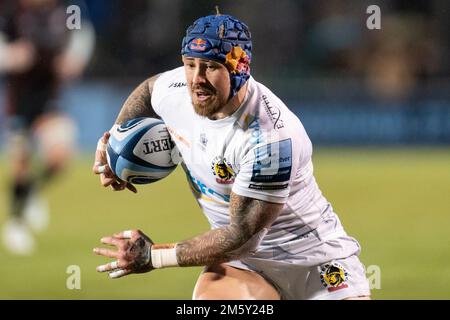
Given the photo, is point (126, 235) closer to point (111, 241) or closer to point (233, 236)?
point (111, 241)

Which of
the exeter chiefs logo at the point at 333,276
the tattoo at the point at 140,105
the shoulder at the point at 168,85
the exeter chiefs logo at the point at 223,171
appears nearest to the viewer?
the exeter chiefs logo at the point at 223,171

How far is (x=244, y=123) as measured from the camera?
5207 millimetres

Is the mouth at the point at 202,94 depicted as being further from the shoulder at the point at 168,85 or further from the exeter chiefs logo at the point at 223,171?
the shoulder at the point at 168,85

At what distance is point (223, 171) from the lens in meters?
5.38

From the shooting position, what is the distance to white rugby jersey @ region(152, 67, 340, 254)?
5.15 m

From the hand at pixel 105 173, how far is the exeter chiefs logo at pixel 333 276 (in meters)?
1.20

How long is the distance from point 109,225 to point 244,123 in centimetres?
687

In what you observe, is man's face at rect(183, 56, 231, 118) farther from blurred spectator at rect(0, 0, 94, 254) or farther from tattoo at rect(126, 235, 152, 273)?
blurred spectator at rect(0, 0, 94, 254)

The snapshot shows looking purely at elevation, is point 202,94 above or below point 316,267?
above

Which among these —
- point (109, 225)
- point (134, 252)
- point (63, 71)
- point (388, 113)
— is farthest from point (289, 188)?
point (388, 113)

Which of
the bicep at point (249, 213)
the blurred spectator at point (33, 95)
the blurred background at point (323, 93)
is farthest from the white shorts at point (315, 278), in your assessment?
the blurred background at point (323, 93)

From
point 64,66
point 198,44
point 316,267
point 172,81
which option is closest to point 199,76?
point 198,44

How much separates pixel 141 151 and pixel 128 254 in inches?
26.6

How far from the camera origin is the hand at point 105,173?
225 inches
